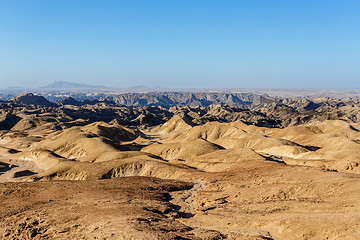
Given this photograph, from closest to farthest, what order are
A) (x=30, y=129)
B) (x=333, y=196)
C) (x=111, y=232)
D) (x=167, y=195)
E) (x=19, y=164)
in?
(x=111, y=232)
(x=333, y=196)
(x=167, y=195)
(x=19, y=164)
(x=30, y=129)

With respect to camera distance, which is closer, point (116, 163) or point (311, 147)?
point (116, 163)

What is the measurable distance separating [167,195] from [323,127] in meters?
94.3

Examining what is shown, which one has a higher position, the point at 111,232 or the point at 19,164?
the point at 111,232

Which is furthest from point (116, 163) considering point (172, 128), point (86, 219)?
point (172, 128)

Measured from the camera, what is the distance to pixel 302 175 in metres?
34.9

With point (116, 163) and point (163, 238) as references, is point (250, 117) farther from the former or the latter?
point (163, 238)

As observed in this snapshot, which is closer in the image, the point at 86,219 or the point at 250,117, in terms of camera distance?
the point at 86,219

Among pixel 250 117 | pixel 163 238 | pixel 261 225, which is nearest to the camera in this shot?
pixel 163 238

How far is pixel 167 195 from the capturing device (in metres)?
34.7

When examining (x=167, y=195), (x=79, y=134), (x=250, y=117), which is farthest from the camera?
(x=250, y=117)

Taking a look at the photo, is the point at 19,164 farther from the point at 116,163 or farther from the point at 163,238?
the point at 163,238

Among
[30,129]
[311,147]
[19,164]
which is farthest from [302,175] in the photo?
[30,129]

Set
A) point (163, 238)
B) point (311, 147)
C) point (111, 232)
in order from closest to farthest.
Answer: point (163, 238) → point (111, 232) → point (311, 147)

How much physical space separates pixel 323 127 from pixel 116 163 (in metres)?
87.4
